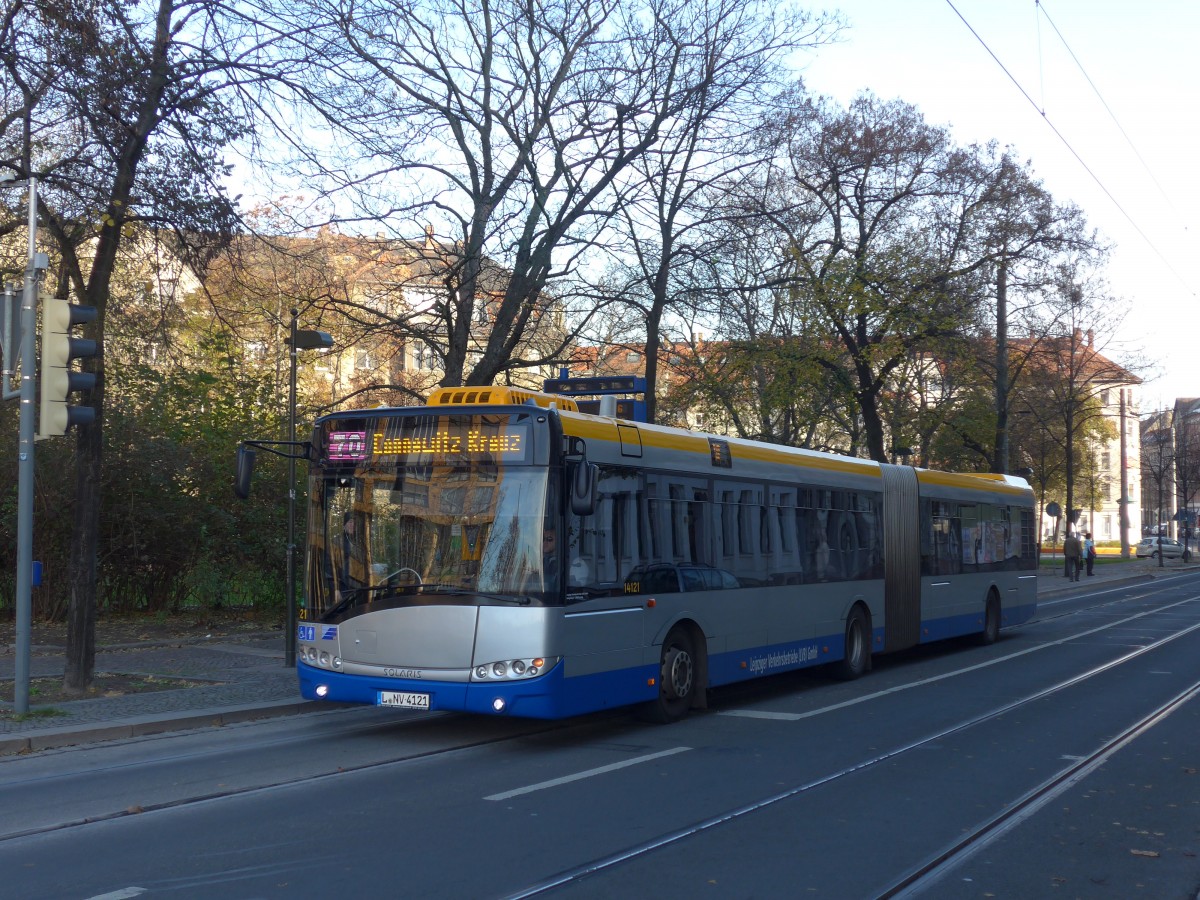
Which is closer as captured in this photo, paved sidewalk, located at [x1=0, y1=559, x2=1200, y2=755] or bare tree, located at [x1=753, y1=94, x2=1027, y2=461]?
paved sidewalk, located at [x1=0, y1=559, x2=1200, y2=755]

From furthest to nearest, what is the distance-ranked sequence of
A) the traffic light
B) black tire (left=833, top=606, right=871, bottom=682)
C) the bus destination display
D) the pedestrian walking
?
the pedestrian walking → black tire (left=833, top=606, right=871, bottom=682) → the traffic light → the bus destination display

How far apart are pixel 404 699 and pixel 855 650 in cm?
762

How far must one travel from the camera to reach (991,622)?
20641 millimetres

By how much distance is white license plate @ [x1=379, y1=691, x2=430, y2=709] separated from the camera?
987 centimetres

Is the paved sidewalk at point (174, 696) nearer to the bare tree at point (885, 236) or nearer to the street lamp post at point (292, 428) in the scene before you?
the street lamp post at point (292, 428)

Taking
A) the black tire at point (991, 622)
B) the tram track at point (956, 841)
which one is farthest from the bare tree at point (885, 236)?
the tram track at point (956, 841)

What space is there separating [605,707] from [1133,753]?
445 centimetres

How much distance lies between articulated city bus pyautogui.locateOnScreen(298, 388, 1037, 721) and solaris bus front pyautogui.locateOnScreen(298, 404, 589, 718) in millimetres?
13

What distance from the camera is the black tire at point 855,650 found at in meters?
15.4

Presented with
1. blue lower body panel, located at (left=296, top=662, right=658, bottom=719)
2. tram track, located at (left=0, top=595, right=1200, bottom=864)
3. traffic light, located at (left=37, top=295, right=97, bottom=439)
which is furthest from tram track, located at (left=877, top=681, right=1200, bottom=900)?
traffic light, located at (left=37, top=295, right=97, bottom=439)

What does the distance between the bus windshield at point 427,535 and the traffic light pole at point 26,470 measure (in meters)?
2.76

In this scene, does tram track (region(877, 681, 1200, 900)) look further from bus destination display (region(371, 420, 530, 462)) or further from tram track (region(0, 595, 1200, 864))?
bus destination display (region(371, 420, 530, 462))

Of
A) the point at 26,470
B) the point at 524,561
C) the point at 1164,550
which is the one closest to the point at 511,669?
the point at 524,561

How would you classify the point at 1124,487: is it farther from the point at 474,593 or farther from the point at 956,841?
the point at 956,841
